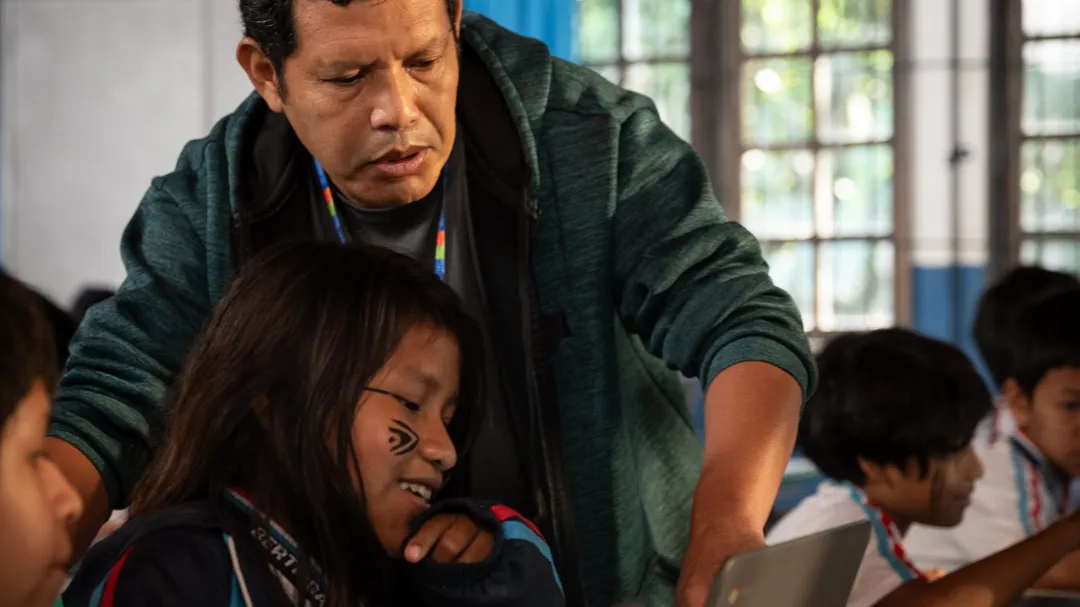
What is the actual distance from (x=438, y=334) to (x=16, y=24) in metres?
3.92

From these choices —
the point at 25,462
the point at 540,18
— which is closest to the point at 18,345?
the point at 25,462

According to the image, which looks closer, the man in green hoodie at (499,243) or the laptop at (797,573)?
the laptop at (797,573)

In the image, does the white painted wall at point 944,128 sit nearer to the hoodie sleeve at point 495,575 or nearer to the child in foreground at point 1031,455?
the child in foreground at point 1031,455

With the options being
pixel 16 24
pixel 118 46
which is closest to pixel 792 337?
pixel 118 46

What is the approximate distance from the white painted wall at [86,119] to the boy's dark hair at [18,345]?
3.45 meters

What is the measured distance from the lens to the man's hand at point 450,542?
3.62 feet

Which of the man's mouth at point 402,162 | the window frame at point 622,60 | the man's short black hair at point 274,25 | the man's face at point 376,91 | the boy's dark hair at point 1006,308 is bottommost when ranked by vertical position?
the boy's dark hair at point 1006,308

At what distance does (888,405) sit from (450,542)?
1266 millimetres

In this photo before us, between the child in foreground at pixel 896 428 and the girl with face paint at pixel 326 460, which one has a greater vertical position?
the girl with face paint at pixel 326 460

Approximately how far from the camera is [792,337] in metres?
1.19

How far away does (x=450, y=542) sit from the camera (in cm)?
111

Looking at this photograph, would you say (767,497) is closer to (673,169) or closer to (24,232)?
(673,169)

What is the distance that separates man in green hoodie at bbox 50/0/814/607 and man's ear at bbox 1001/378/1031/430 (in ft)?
4.56

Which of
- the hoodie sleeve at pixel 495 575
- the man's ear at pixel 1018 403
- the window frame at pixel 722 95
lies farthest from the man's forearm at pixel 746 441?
the window frame at pixel 722 95
